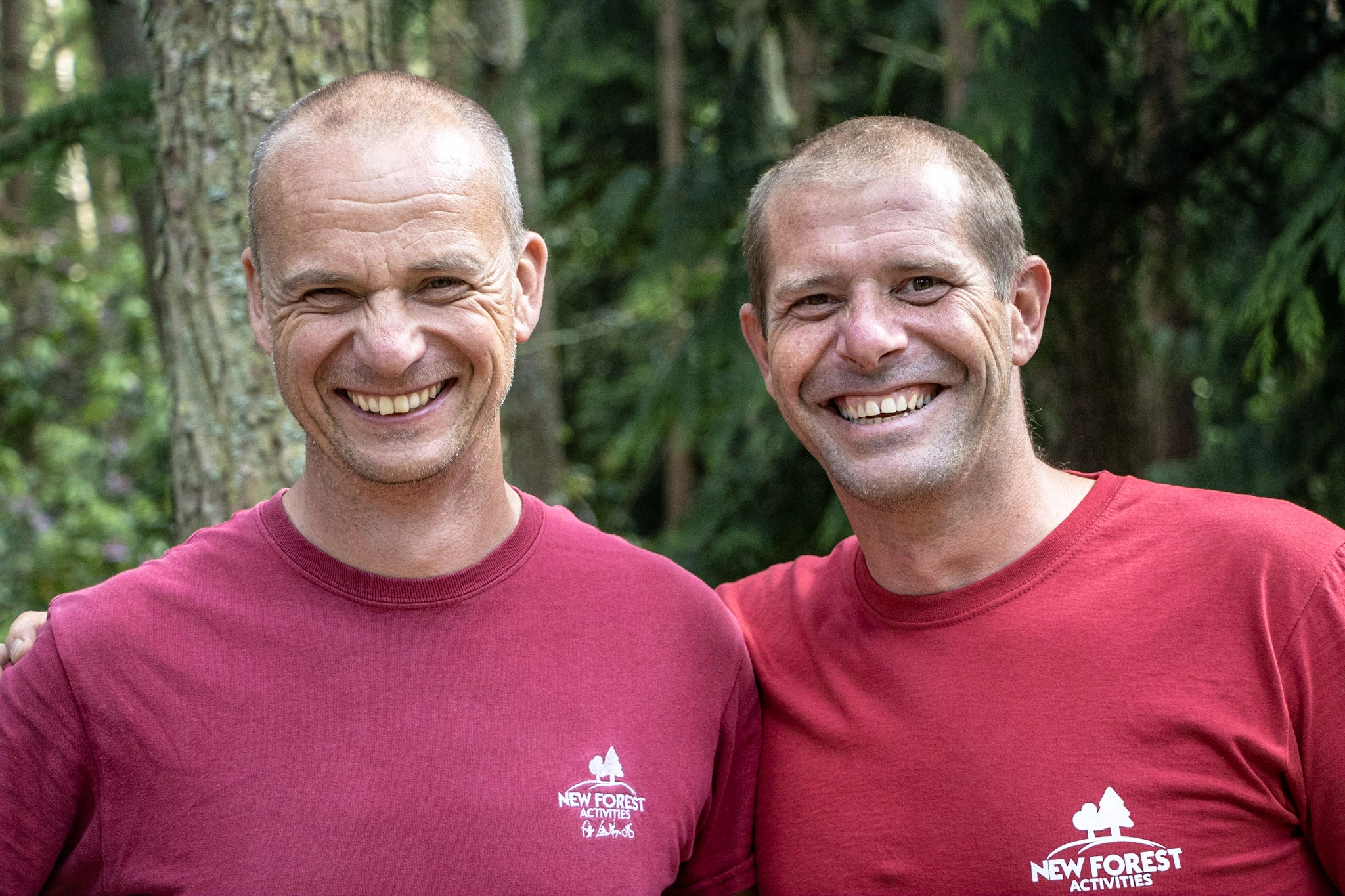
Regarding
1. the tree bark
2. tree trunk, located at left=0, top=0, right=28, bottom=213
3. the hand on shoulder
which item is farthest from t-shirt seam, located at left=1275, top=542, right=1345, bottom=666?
tree trunk, located at left=0, top=0, right=28, bottom=213

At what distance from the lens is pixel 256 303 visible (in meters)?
2.37

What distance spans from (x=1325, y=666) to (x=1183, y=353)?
7041mm

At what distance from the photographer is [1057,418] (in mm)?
5070

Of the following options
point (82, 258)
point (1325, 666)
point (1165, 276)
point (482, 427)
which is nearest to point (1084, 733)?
point (1325, 666)

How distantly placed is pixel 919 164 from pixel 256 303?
4.23 ft

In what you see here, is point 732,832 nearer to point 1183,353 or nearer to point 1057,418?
point 1057,418

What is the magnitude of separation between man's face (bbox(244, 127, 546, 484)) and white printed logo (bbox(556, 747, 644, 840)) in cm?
59

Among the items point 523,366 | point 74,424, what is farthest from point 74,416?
point 523,366

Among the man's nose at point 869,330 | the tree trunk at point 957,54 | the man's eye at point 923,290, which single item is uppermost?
the tree trunk at point 957,54

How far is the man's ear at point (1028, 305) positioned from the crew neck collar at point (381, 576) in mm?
1091

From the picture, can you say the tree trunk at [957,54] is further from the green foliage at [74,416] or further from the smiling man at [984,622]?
the green foliage at [74,416]

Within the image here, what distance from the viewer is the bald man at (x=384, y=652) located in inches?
80.0

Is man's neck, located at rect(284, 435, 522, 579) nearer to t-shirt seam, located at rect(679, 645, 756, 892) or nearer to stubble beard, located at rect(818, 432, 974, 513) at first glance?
t-shirt seam, located at rect(679, 645, 756, 892)

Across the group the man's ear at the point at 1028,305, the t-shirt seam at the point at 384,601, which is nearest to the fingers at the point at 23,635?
the t-shirt seam at the point at 384,601
